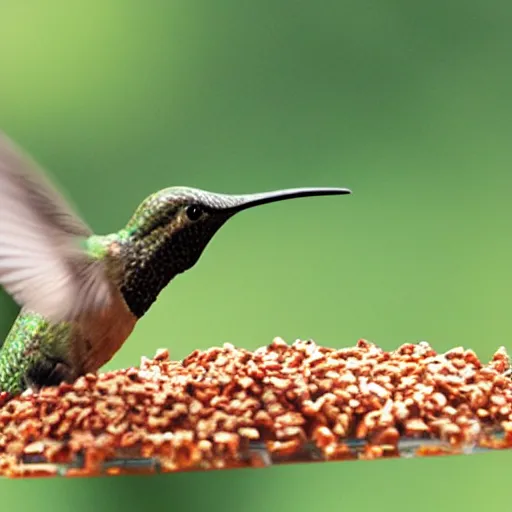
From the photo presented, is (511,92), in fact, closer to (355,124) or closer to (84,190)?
(355,124)

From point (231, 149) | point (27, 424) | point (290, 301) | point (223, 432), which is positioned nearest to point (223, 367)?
point (223, 432)

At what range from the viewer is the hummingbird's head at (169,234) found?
1408 millimetres

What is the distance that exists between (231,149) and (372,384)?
888mm

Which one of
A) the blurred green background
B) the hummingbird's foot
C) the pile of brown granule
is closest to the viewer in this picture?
the pile of brown granule

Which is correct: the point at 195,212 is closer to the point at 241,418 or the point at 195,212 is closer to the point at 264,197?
the point at 264,197

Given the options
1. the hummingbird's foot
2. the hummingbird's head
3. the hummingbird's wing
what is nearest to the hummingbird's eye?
the hummingbird's head

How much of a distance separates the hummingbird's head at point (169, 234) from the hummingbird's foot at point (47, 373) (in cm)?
14

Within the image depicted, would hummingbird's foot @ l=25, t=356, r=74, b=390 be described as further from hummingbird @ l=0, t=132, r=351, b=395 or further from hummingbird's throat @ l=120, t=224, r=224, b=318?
hummingbird's throat @ l=120, t=224, r=224, b=318

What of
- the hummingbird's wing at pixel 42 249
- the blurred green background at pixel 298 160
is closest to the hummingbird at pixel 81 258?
the hummingbird's wing at pixel 42 249

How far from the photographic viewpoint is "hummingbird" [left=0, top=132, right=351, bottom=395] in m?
1.38

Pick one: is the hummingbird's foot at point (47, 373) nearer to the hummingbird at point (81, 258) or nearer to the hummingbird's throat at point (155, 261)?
the hummingbird at point (81, 258)

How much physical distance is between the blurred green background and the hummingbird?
0.30m

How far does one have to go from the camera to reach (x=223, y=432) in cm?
131

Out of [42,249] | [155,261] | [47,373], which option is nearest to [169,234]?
[155,261]
